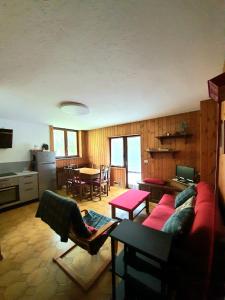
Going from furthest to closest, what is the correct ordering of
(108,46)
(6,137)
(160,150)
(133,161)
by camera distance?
(133,161) → (160,150) → (6,137) → (108,46)

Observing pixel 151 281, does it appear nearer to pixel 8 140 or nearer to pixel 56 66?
pixel 56 66

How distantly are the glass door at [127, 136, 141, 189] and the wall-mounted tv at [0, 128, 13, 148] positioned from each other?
3.57 meters

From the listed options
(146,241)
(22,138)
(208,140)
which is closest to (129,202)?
(146,241)

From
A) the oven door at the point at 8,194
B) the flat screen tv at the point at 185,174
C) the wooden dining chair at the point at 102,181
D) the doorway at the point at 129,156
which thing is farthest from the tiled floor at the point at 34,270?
the doorway at the point at 129,156

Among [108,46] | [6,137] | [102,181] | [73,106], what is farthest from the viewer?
[102,181]

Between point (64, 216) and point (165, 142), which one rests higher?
point (165, 142)

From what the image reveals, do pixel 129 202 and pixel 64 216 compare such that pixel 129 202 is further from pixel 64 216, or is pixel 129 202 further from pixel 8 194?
pixel 8 194

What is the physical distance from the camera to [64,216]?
1.56 meters

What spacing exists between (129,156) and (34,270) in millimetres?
3893

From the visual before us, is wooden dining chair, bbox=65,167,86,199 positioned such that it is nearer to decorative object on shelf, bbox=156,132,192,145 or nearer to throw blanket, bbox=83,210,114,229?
throw blanket, bbox=83,210,114,229

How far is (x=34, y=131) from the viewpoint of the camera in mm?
4656

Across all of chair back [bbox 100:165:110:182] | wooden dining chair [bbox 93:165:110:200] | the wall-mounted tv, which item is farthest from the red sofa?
the wall-mounted tv

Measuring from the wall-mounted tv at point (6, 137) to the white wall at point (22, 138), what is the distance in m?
0.24

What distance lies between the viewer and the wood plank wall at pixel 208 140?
8.77 feet
